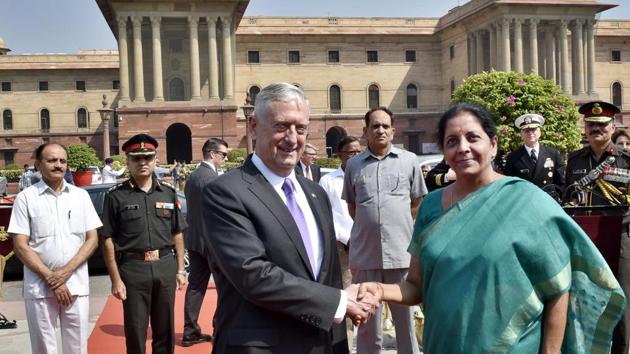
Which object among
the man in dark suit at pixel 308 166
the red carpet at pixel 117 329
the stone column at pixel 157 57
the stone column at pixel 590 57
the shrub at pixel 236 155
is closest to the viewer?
the red carpet at pixel 117 329

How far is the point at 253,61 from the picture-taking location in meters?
60.9

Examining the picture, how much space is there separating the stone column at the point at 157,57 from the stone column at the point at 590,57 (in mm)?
35869

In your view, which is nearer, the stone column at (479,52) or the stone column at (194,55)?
the stone column at (194,55)

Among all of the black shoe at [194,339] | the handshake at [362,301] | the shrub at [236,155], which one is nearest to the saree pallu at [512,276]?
the handshake at [362,301]

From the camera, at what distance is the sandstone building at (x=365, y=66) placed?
188 feet

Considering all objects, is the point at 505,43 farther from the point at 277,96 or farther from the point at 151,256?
the point at 277,96

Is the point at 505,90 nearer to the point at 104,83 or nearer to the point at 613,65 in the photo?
the point at 613,65

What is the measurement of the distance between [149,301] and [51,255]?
922 millimetres

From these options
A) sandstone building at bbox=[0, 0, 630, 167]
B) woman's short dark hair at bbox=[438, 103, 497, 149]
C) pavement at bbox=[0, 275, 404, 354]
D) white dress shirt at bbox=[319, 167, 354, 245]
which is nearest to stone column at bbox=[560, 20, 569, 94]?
sandstone building at bbox=[0, 0, 630, 167]

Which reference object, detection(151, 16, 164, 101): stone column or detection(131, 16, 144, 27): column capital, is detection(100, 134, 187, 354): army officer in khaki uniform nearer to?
detection(151, 16, 164, 101): stone column

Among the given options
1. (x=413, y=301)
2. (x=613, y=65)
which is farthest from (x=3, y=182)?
(x=613, y=65)

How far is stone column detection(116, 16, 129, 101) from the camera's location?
4900 cm

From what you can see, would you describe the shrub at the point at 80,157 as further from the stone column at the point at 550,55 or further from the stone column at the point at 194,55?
the stone column at the point at 550,55

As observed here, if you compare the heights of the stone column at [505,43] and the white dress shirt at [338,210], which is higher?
the stone column at [505,43]
